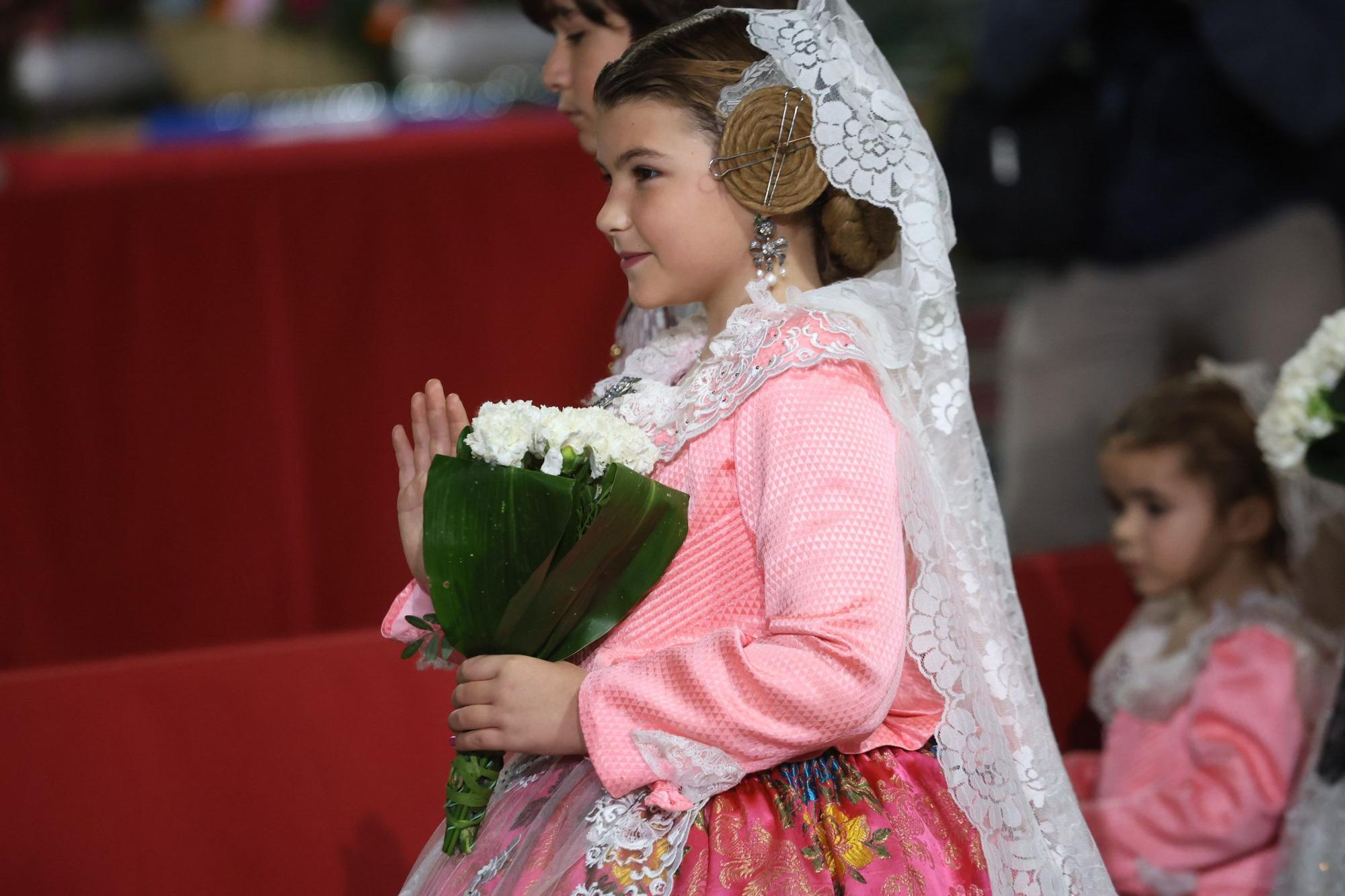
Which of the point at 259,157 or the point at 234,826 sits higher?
the point at 259,157

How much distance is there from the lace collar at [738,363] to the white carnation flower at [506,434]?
178 millimetres

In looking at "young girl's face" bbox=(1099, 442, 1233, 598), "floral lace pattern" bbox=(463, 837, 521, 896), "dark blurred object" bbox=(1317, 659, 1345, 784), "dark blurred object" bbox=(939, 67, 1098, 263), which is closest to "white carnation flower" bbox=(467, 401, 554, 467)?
"floral lace pattern" bbox=(463, 837, 521, 896)

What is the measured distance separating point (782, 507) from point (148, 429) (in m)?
1.82

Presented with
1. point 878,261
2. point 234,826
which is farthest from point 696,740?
point 234,826

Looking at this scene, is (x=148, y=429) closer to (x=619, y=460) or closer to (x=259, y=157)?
(x=259, y=157)

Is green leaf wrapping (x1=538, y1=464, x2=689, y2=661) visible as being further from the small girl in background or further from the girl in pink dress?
the small girl in background

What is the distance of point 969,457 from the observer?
155 centimetres

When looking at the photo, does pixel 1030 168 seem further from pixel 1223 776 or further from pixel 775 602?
pixel 775 602

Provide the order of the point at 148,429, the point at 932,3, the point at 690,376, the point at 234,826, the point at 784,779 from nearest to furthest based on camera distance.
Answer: the point at 784,779 < the point at 690,376 < the point at 234,826 < the point at 148,429 < the point at 932,3

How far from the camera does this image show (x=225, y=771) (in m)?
2.12

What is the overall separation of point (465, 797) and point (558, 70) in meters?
0.97

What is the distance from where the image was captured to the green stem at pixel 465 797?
1488 mm

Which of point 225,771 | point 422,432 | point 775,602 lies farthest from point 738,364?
point 225,771

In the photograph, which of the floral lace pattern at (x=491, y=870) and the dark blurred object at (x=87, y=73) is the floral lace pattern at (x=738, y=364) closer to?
the floral lace pattern at (x=491, y=870)
